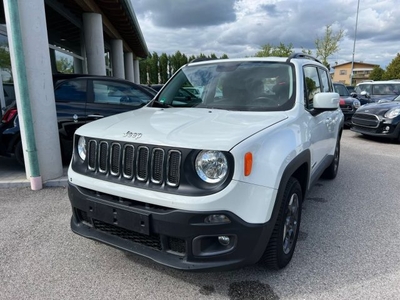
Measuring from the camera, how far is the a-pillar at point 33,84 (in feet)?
13.2

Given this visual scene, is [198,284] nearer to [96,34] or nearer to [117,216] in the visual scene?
[117,216]

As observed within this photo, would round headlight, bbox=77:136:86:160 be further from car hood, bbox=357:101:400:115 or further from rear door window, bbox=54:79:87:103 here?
car hood, bbox=357:101:400:115

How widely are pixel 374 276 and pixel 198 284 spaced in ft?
4.58

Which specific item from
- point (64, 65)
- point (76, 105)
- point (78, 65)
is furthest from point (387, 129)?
point (78, 65)

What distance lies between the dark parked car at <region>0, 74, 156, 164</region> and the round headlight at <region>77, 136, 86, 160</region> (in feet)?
8.78

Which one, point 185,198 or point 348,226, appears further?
point 348,226

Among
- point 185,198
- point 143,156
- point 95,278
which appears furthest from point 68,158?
point 185,198

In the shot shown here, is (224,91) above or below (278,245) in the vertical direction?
above

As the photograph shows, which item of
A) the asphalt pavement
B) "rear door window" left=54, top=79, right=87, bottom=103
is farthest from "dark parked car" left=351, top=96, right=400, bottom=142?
"rear door window" left=54, top=79, right=87, bottom=103

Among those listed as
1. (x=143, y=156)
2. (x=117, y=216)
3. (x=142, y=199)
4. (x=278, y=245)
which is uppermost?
(x=143, y=156)

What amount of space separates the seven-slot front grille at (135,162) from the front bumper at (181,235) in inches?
7.3

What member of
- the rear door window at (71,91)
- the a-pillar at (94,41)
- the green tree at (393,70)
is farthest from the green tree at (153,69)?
the rear door window at (71,91)

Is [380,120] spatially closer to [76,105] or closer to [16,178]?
[76,105]

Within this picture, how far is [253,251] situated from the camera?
2078 mm
